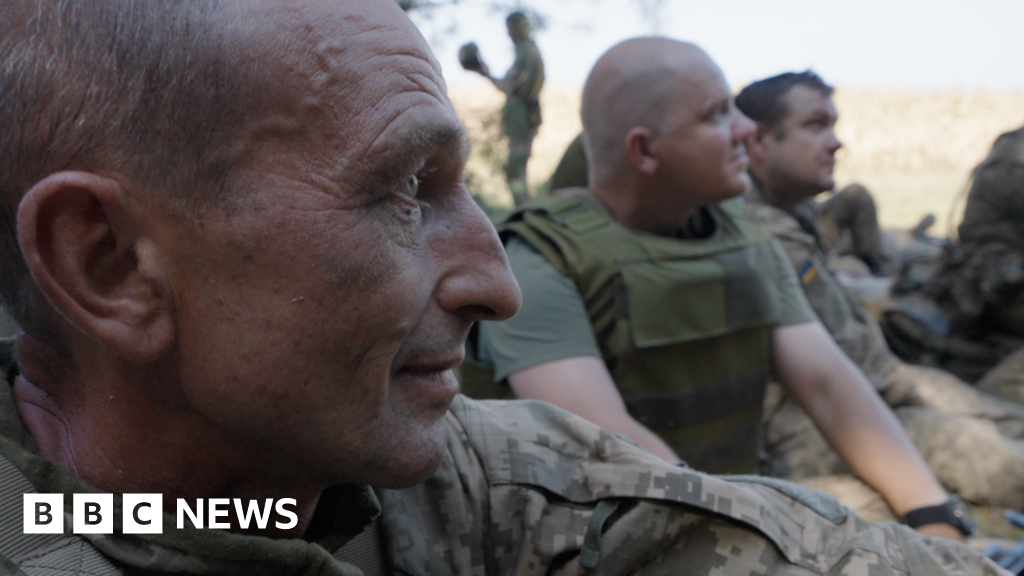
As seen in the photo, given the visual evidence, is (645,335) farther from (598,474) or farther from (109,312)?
(109,312)

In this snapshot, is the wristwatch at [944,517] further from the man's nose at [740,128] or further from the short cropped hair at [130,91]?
the short cropped hair at [130,91]

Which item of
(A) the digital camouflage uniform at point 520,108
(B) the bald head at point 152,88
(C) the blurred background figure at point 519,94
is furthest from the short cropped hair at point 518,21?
(B) the bald head at point 152,88

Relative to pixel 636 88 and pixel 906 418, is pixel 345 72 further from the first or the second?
pixel 906 418

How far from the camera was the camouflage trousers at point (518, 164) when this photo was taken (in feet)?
13.0

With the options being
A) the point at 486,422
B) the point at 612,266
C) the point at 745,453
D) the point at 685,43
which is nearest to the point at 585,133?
the point at 685,43

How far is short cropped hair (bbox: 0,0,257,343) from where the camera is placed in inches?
30.8

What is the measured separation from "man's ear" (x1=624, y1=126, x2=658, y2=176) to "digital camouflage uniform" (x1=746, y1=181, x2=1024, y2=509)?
3.63ft

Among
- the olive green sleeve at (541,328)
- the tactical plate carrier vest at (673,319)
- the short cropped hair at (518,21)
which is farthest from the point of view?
the short cropped hair at (518,21)

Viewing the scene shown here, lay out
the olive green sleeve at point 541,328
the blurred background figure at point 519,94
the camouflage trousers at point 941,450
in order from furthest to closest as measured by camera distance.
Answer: the blurred background figure at point 519,94 < the camouflage trousers at point 941,450 < the olive green sleeve at point 541,328

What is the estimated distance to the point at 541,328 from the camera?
2250 mm

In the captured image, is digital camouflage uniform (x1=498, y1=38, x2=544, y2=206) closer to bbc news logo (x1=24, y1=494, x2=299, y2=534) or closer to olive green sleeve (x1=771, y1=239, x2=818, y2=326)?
olive green sleeve (x1=771, y1=239, x2=818, y2=326)

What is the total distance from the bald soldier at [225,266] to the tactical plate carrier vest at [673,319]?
1.45 meters

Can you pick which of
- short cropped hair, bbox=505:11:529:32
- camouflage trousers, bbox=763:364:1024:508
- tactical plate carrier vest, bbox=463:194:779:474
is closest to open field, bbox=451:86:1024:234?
short cropped hair, bbox=505:11:529:32

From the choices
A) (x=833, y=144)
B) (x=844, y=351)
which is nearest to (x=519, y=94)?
(x=833, y=144)
